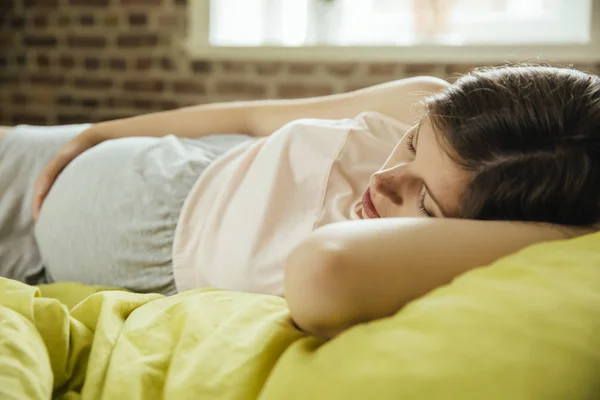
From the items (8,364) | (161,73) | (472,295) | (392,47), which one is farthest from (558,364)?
(161,73)

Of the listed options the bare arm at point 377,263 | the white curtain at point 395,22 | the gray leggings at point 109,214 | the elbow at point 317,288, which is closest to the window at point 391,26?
the white curtain at point 395,22

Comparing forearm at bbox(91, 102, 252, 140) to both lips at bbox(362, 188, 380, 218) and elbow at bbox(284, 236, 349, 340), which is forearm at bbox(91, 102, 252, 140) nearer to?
lips at bbox(362, 188, 380, 218)

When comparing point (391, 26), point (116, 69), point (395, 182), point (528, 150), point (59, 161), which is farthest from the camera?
point (116, 69)

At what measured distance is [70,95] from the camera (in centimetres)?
304

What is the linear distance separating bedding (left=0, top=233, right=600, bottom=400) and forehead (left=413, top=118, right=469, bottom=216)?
0.16 meters

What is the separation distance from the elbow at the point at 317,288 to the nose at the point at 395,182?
0.24 m

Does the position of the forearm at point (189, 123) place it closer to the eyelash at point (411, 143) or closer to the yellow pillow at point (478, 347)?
the eyelash at point (411, 143)

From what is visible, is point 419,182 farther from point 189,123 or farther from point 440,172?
point 189,123

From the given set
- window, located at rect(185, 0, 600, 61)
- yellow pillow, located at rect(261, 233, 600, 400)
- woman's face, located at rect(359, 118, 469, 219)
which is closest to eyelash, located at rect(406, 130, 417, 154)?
woman's face, located at rect(359, 118, 469, 219)

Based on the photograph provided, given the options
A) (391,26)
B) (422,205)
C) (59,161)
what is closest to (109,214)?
(59,161)

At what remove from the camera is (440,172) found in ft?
2.72

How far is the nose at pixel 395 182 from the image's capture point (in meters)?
0.87

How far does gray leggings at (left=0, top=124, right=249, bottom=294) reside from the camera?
1.25m

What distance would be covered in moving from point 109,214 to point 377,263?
802 mm
